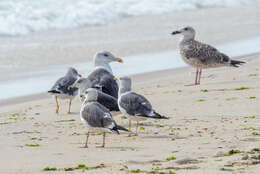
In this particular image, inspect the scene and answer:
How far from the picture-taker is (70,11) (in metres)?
27.5

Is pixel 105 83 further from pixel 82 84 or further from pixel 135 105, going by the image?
pixel 135 105

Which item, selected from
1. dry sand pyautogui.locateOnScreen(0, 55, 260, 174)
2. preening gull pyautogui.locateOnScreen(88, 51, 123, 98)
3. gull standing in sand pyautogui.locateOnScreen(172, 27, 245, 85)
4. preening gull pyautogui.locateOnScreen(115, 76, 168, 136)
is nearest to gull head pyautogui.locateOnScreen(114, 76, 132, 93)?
preening gull pyautogui.locateOnScreen(115, 76, 168, 136)

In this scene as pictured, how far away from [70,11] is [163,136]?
66.3 ft

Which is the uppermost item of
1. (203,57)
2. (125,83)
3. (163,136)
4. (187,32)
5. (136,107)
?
(187,32)

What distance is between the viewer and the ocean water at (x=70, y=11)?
79.9 feet

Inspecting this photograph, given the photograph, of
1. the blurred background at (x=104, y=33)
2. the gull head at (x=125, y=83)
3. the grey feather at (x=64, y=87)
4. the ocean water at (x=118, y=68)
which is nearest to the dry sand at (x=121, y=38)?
the blurred background at (x=104, y=33)

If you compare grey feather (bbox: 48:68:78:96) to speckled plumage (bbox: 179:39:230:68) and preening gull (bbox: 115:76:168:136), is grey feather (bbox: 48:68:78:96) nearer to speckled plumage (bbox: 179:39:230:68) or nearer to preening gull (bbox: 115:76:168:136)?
preening gull (bbox: 115:76:168:136)

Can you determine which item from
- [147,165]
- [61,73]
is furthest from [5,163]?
[61,73]

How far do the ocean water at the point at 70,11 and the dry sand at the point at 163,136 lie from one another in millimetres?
12555

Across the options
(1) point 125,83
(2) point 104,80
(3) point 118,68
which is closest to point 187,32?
(3) point 118,68

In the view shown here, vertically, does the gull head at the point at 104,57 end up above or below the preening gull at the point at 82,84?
above

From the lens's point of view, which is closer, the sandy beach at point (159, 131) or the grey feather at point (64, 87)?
the sandy beach at point (159, 131)

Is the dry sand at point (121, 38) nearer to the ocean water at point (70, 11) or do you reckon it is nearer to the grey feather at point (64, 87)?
the ocean water at point (70, 11)

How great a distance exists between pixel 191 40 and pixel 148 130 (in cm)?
507
